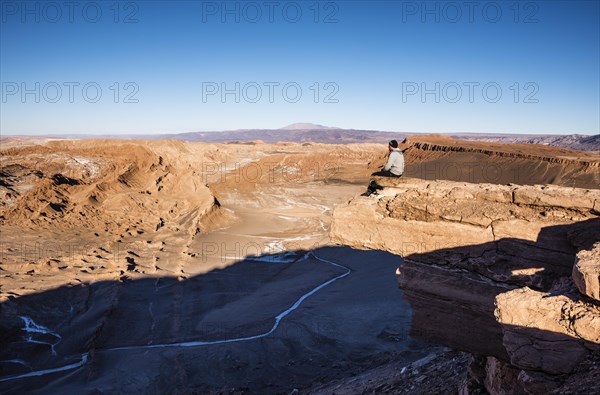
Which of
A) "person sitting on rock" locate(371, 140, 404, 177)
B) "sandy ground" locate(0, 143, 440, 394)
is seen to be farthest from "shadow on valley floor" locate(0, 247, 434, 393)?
"person sitting on rock" locate(371, 140, 404, 177)

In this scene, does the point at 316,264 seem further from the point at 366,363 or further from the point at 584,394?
the point at 584,394

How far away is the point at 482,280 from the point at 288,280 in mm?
9811

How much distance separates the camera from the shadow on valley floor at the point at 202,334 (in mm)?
8164

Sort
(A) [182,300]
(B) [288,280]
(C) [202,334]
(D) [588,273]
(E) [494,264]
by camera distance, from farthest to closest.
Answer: (B) [288,280]
(A) [182,300]
(C) [202,334]
(E) [494,264]
(D) [588,273]

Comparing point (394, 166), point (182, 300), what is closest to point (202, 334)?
point (182, 300)

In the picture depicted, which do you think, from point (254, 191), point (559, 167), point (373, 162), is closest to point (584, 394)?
point (559, 167)

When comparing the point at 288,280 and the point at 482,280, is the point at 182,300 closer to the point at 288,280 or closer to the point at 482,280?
the point at 288,280

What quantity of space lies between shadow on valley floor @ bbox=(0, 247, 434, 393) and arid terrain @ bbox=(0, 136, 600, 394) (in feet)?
0.15

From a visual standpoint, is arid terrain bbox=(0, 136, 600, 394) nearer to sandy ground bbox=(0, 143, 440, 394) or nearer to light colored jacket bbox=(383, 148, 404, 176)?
sandy ground bbox=(0, 143, 440, 394)

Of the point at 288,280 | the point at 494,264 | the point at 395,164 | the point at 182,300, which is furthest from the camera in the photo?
the point at 288,280

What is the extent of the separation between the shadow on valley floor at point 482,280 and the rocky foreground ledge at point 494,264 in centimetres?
1

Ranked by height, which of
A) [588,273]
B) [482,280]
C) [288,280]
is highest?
[588,273]

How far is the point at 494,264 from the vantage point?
4.61 m

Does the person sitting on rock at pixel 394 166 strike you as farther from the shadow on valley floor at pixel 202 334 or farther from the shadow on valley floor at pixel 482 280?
the shadow on valley floor at pixel 202 334
